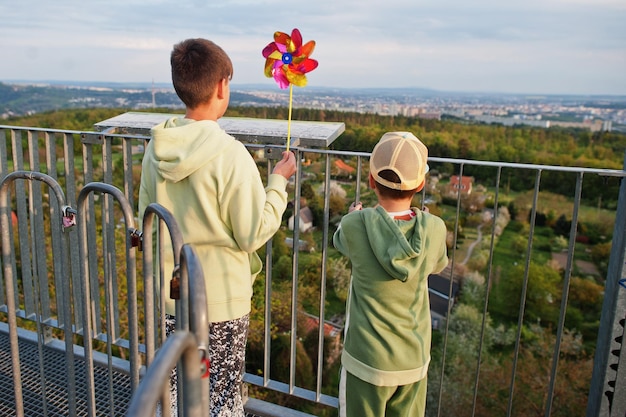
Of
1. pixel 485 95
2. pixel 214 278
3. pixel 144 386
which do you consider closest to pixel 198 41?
pixel 214 278

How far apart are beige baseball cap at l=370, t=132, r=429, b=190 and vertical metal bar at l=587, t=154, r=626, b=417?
89 cm

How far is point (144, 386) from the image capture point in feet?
2.42

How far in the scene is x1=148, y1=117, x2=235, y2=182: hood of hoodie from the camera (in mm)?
1649

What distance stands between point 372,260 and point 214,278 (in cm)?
55

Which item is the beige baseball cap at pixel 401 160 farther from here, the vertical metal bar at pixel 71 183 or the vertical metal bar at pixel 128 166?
the vertical metal bar at pixel 71 183

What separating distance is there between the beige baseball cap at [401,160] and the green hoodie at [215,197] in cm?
36

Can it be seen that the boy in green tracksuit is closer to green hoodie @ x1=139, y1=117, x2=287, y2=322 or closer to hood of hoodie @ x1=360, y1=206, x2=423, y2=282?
hood of hoodie @ x1=360, y1=206, x2=423, y2=282

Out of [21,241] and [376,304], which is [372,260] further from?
[21,241]

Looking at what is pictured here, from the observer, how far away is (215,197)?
1715 mm

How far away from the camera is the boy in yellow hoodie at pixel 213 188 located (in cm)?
168

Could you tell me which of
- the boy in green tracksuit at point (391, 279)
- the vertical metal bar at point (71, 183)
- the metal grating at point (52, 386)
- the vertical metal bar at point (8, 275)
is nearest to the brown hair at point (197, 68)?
the boy in green tracksuit at point (391, 279)

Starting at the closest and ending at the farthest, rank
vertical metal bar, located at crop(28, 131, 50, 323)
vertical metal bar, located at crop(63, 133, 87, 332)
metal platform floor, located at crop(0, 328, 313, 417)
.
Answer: metal platform floor, located at crop(0, 328, 313, 417), vertical metal bar, located at crop(63, 133, 87, 332), vertical metal bar, located at crop(28, 131, 50, 323)

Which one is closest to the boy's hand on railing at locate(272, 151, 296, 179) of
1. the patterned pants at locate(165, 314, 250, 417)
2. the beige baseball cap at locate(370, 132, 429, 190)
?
the beige baseball cap at locate(370, 132, 429, 190)

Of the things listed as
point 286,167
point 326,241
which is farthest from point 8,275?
point 326,241
